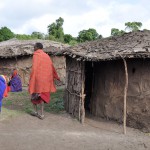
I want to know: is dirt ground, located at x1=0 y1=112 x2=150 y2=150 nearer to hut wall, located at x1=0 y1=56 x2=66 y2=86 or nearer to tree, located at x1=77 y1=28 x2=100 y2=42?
hut wall, located at x1=0 y1=56 x2=66 y2=86

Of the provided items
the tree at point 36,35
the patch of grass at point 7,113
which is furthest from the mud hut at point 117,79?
the tree at point 36,35

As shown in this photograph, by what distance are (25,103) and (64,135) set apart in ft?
14.6

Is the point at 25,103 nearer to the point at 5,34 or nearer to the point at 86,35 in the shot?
the point at 86,35

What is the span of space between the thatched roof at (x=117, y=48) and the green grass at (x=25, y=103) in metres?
2.34

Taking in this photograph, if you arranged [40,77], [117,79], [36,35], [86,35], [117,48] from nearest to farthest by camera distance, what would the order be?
[117,48] → [117,79] → [40,77] → [86,35] → [36,35]

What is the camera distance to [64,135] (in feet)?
29.1

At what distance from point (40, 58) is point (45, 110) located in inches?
86.1

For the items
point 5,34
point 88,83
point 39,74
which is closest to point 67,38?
point 5,34

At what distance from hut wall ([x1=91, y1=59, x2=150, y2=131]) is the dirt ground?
0.32 m

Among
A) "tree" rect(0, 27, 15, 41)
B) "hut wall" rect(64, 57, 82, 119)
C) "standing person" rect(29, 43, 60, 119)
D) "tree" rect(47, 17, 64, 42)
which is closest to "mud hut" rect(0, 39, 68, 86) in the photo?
"hut wall" rect(64, 57, 82, 119)

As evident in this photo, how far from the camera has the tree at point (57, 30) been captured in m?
34.2

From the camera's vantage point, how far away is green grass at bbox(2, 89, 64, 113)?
39.4ft

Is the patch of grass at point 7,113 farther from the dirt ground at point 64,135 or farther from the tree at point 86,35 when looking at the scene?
the tree at point 86,35

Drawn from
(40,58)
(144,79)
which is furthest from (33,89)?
(144,79)
